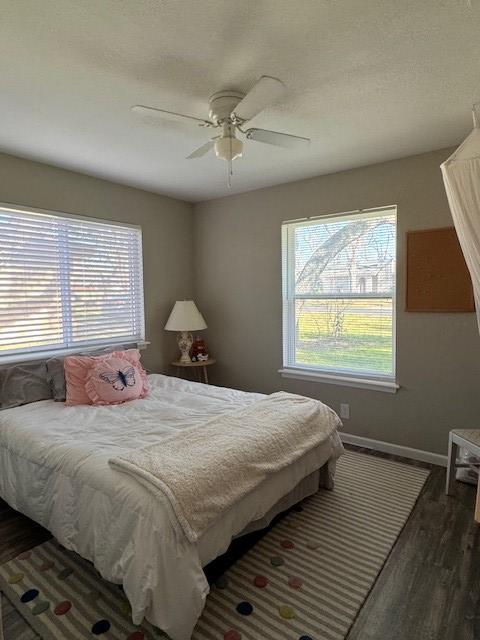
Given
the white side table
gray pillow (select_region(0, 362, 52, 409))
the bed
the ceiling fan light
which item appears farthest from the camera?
gray pillow (select_region(0, 362, 52, 409))

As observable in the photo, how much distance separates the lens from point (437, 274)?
289 centimetres

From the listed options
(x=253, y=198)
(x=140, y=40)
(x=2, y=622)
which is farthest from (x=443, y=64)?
(x=2, y=622)

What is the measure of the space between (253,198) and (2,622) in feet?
12.1

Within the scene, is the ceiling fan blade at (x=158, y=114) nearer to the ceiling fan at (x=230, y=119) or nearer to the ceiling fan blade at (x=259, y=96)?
the ceiling fan at (x=230, y=119)

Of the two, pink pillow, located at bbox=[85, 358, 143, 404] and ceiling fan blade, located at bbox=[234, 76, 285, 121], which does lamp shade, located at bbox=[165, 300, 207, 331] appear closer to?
pink pillow, located at bbox=[85, 358, 143, 404]

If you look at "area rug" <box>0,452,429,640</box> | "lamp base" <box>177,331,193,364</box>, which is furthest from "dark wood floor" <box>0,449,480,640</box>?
"lamp base" <box>177,331,193,364</box>

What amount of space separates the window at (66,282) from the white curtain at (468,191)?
287 centimetres

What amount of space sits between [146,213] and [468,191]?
3.02 m

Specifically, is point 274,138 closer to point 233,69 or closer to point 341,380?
point 233,69

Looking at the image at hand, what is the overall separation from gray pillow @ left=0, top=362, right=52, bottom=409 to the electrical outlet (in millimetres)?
2554

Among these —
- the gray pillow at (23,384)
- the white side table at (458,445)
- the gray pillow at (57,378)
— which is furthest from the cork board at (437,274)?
the gray pillow at (23,384)

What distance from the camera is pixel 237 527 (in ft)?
5.66

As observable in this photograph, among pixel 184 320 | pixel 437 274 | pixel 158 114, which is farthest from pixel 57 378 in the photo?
pixel 437 274

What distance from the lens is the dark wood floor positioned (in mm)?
1556
